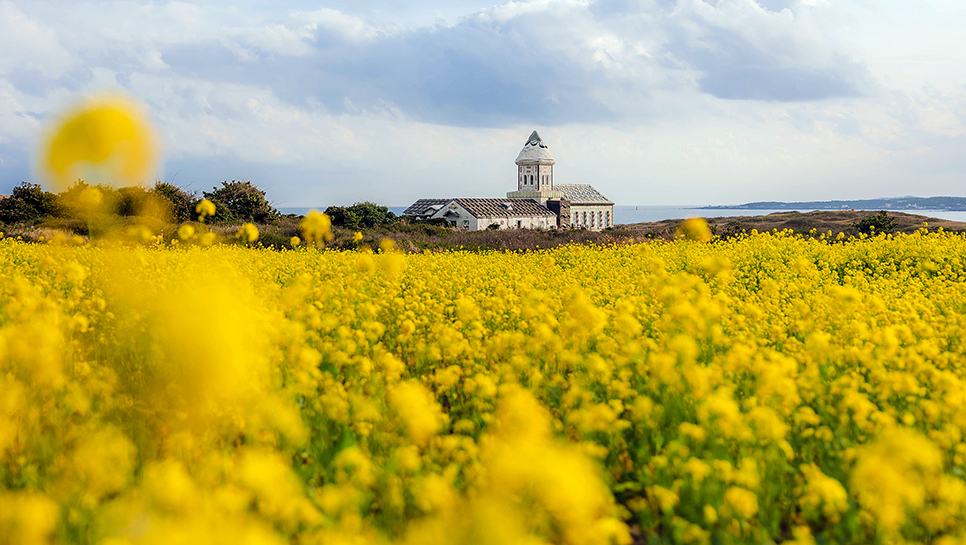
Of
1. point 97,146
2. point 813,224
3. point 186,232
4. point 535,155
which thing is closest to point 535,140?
point 535,155

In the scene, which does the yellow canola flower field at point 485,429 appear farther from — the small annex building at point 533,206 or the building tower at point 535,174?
the building tower at point 535,174

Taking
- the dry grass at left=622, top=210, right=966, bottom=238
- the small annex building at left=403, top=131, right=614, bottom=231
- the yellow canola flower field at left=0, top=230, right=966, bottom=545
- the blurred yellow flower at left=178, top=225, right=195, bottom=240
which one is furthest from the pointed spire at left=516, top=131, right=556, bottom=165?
the yellow canola flower field at left=0, top=230, right=966, bottom=545

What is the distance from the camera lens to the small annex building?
53.9 metres

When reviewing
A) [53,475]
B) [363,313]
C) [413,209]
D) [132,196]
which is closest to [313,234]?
[132,196]

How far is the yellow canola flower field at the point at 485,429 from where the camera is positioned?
2.43m

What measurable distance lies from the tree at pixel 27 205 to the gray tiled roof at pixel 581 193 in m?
51.0

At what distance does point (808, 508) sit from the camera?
9.89ft

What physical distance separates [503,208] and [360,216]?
83.2 ft

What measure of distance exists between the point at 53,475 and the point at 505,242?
21.2 m

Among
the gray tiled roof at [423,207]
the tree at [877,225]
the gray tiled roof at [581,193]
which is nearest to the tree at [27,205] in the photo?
the gray tiled roof at [423,207]

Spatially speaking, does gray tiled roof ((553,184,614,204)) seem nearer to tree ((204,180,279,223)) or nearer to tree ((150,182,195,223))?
tree ((204,180,279,223))

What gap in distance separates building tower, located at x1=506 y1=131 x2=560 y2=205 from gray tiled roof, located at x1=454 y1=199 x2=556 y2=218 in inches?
238

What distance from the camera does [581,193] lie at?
240ft

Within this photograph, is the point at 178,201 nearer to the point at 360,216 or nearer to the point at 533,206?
the point at 360,216
